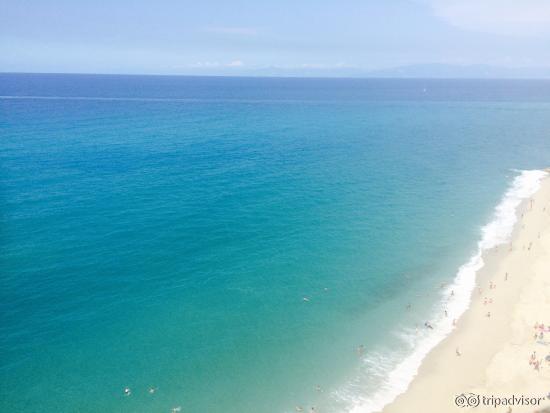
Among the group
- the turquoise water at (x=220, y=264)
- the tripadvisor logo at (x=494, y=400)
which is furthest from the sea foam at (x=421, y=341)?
the tripadvisor logo at (x=494, y=400)

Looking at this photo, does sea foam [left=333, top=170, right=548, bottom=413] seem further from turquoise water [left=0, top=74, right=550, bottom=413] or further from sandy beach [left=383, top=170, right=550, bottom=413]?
sandy beach [left=383, top=170, right=550, bottom=413]

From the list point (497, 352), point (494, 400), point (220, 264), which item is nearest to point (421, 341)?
point (497, 352)

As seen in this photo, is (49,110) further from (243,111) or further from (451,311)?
(451,311)

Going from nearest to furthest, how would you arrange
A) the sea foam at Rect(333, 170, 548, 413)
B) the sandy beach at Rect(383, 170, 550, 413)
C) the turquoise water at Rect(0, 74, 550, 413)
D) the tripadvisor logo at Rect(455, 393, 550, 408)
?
the tripadvisor logo at Rect(455, 393, 550, 408), the sandy beach at Rect(383, 170, 550, 413), the sea foam at Rect(333, 170, 548, 413), the turquoise water at Rect(0, 74, 550, 413)

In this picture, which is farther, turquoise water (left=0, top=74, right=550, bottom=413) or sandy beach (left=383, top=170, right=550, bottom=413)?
turquoise water (left=0, top=74, right=550, bottom=413)

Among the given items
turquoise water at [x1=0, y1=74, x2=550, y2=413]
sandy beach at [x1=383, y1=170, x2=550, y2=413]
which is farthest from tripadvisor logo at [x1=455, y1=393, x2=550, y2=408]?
turquoise water at [x1=0, y1=74, x2=550, y2=413]

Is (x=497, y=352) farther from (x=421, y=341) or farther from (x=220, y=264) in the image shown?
(x=220, y=264)
